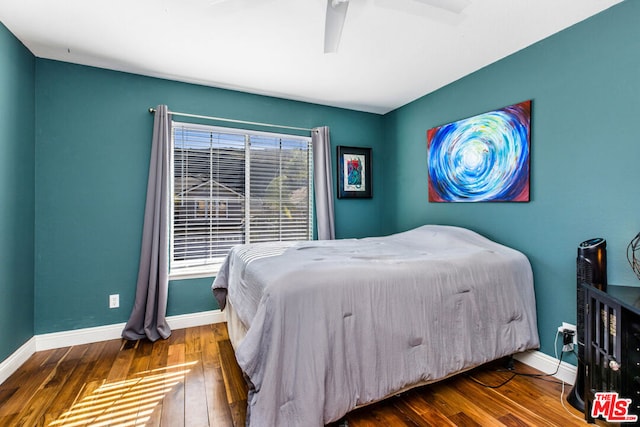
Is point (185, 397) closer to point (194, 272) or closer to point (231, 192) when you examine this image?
point (194, 272)

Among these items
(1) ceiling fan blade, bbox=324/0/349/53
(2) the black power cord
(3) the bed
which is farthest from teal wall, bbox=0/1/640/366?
(1) ceiling fan blade, bbox=324/0/349/53

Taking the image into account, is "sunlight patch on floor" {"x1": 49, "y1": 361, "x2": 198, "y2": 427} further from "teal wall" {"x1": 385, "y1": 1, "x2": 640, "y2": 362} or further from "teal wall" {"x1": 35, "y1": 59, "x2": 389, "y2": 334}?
"teal wall" {"x1": 385, "y1": 1, "x2": 640, "y2": 362}

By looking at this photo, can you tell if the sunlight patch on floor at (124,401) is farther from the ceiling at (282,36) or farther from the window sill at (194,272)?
the ceiling at (282,36)

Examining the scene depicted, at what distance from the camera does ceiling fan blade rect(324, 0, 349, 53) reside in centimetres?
157

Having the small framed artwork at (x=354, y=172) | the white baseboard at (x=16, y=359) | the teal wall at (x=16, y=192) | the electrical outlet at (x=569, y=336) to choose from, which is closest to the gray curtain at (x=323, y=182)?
the small framed artwork at (x=354, y=172)

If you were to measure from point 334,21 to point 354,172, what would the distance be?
2.25 m

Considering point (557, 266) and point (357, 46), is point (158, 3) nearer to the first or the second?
point (357, 46)

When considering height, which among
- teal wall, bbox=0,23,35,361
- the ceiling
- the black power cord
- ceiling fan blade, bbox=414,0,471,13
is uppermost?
the ceiling

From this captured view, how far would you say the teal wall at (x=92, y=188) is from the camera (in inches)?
101

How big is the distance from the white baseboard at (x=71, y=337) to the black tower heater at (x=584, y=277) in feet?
10.1

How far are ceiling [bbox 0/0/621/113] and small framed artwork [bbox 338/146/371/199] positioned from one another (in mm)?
951

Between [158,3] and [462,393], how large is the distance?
3.13 m

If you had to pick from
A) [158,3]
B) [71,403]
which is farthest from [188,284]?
[158,3]

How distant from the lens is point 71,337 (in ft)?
8.58
